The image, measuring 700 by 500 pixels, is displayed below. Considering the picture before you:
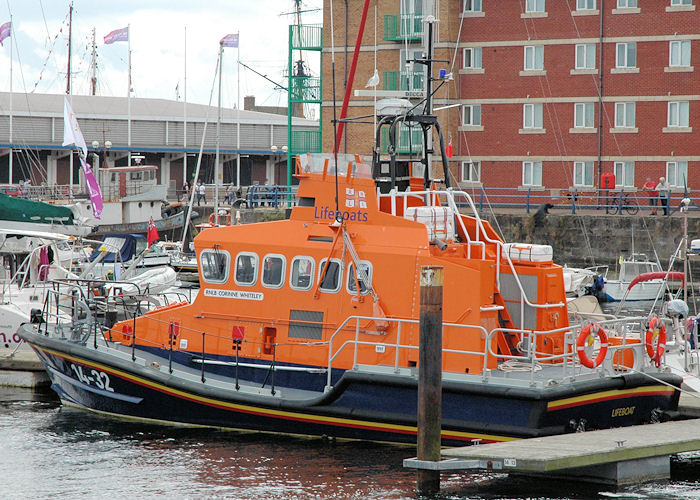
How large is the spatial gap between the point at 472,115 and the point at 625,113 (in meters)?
5.54

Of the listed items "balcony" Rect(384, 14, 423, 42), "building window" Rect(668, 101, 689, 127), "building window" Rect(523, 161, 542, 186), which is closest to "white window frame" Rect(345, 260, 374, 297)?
"balcony" Rect(384, 14, 423, 42)

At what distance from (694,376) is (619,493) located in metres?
4.19

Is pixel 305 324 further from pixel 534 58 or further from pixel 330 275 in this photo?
pixel 534 58

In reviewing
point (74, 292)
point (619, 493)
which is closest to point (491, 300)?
point (619, 493)

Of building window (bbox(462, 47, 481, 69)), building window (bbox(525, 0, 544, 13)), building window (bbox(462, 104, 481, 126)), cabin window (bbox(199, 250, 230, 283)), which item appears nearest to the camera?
cabin window (bbox(199, 250, 230, 283))

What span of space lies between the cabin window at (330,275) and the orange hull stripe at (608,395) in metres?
3.22

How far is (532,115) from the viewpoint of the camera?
35375 mm

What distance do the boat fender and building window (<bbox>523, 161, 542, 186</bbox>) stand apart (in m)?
23.2

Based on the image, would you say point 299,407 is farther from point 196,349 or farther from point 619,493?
point 619,493

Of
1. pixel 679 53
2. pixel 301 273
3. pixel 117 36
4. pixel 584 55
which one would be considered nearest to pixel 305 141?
pixel 584 55

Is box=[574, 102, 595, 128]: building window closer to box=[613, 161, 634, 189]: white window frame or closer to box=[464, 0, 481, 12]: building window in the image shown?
box=[613, 161, 634, 189]: white window frame

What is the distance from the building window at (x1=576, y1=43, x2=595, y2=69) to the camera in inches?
1352

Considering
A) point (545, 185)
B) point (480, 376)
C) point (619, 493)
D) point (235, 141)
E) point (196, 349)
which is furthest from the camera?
point (235, 141)

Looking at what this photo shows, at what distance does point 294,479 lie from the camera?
37.2ft
